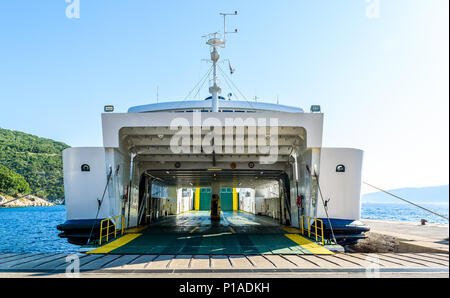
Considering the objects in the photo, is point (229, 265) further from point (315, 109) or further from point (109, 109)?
point (109, 109)

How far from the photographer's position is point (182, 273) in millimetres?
5965

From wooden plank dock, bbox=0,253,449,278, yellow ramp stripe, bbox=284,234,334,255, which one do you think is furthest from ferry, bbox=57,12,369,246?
wooden plank dock, bbox=0,253,449,278

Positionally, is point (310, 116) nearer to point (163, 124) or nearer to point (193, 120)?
point (193, 120)

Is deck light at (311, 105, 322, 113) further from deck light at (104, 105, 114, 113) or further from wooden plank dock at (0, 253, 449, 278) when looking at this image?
deck light at (104, 105, 114, 113)

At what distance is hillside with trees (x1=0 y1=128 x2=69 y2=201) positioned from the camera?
9787 cm

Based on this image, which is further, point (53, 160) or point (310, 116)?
point (53, 160)

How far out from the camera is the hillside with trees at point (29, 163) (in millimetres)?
97869

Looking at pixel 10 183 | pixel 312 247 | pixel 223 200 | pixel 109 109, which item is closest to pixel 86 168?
Result: pixel 109 109

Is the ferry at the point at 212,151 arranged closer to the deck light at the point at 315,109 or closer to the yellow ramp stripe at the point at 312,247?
the deck light at the point at 315,109

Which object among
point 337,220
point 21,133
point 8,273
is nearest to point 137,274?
point 8,273

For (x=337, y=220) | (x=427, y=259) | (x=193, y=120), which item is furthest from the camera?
(x=337, y=220)

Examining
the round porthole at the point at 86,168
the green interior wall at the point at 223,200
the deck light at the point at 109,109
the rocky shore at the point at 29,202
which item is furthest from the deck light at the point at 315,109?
the rocky shore at the point at 29,202

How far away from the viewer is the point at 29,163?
113375mm

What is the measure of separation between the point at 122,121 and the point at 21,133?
491 ft
